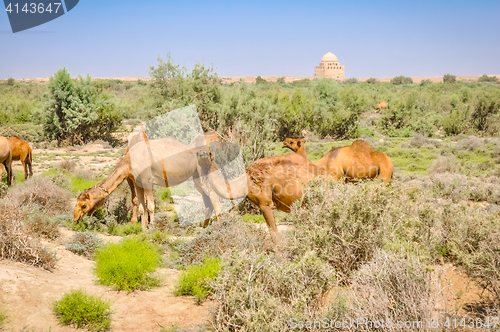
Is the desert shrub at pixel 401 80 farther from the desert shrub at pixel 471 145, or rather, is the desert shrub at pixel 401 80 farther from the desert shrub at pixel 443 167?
the desert shrub at pixel 443 167

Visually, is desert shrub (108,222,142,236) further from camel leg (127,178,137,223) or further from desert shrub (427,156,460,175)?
desert shrub (427,156,460,175)

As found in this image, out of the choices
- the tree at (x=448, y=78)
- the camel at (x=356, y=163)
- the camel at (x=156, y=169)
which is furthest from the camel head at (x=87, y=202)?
the tree at (x=448, y=78)

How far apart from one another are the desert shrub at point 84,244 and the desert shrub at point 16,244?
1194 mm

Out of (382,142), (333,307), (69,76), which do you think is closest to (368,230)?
(333,307)

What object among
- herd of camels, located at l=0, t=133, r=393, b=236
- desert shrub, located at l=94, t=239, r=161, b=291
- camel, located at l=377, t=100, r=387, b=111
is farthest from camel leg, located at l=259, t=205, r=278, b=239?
camel, located at l=377, t=100, r=387, b=111

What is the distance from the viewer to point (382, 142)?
27406 mm

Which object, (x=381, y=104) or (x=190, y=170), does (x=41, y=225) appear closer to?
(x=190, y=170)

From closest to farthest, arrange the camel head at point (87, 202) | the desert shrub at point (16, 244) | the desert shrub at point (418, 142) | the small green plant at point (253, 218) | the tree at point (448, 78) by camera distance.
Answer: the desert shrub at point (16, 244) → the camel head at point (87, 202) → the small green plant at point (253, 218) → the desert shrub at point (418, 142) → the tree at point (448, 78)

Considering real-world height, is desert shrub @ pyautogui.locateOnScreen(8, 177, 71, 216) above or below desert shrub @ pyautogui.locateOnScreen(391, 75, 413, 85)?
below

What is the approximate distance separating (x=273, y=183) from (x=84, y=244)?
12.6ft

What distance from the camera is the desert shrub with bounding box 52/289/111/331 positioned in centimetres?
414

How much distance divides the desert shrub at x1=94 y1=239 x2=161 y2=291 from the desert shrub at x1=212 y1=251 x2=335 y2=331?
5.53 ft

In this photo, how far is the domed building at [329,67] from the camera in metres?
114

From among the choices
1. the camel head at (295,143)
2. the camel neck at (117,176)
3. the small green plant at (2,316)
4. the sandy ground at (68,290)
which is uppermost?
the camel head at (295,143)
